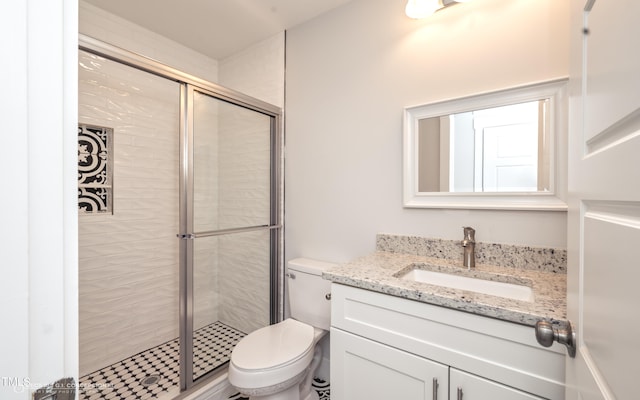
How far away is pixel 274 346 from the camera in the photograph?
4.48 feet

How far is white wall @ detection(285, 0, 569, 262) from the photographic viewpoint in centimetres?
116

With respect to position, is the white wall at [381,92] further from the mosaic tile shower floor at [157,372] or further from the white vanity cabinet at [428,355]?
the mosaic tile shower floor at [157,372]

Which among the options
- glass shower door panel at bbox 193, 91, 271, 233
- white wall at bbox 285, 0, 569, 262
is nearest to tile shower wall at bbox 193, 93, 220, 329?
glass shower door panel at bbox 193, 91, 271, 233

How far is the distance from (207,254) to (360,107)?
1.33 metres

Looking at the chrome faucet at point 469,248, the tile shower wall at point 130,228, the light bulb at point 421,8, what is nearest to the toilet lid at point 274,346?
the chrome faucet at point 469,248

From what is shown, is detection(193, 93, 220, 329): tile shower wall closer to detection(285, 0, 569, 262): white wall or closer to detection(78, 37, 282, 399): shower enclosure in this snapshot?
detection(78, 37, 282, 399): shower enclosure

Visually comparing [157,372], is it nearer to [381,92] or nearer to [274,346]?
[274,346]

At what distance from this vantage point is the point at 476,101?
1259mm

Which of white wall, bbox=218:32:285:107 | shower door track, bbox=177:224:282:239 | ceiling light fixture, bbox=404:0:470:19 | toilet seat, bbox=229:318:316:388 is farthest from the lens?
white wall, bbox=218:32:285:107

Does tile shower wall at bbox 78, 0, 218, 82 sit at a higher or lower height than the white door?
higher

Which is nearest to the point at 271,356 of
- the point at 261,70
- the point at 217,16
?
the point at 261,70

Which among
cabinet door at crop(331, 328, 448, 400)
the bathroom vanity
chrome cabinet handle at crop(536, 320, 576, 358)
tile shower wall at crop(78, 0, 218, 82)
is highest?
tile shower wall at crop(78, 0, 218, 82)

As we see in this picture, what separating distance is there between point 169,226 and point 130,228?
25 centimetres

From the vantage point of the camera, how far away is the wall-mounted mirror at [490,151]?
Answer: 1107mm
